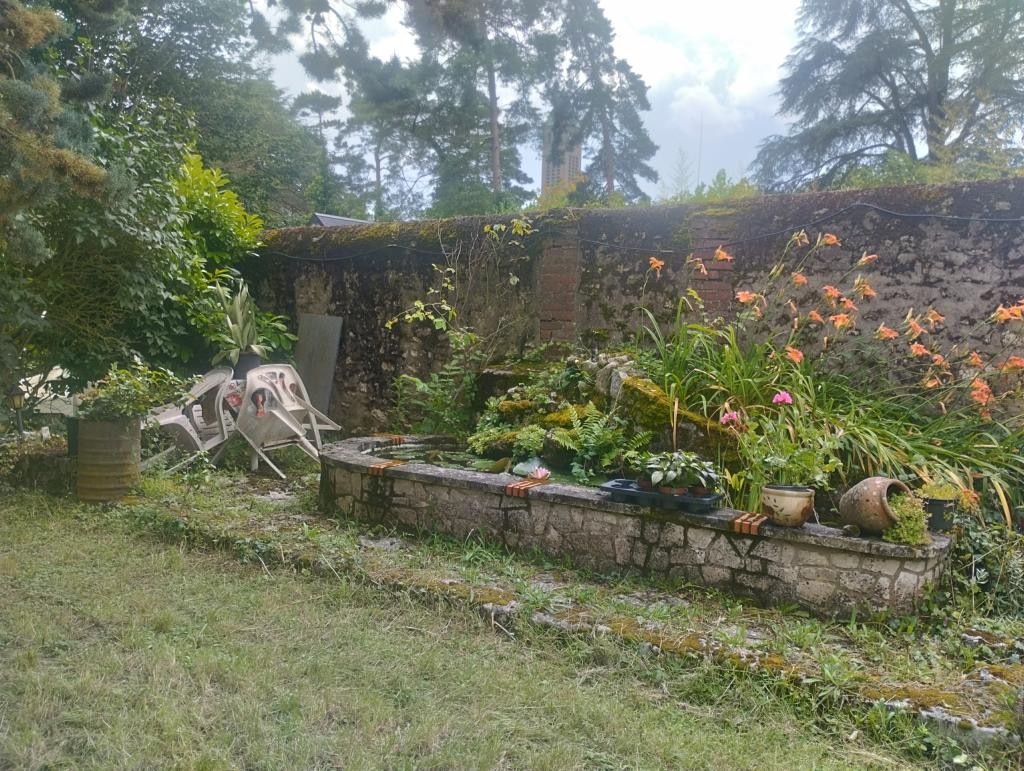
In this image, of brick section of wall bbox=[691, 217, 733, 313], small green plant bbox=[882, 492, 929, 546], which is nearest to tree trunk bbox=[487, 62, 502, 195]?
brick section of wall bbox=[691, 217, 733, 313]

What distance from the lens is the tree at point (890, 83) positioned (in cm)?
1264

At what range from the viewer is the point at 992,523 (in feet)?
12.1

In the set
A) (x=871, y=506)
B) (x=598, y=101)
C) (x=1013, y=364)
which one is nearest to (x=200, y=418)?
(x=871, y=506)

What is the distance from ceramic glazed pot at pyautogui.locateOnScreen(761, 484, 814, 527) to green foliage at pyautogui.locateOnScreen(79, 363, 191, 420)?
3884 mm

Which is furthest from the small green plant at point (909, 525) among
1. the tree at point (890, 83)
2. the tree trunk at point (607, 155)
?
the tree trunk at point (607, 155)

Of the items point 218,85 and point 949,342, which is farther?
point 218,85

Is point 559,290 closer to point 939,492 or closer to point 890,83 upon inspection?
point 939,492

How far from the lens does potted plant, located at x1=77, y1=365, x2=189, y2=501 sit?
4.74 meters

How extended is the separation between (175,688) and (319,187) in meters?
13.9

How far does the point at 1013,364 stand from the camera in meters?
4.05

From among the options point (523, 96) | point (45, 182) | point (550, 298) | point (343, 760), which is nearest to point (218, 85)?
point (523, 96)

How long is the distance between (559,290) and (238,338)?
279cm

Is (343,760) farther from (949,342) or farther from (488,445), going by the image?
(949,342)

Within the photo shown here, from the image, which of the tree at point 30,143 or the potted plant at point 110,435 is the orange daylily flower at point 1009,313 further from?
the potted plant at point 110,435
